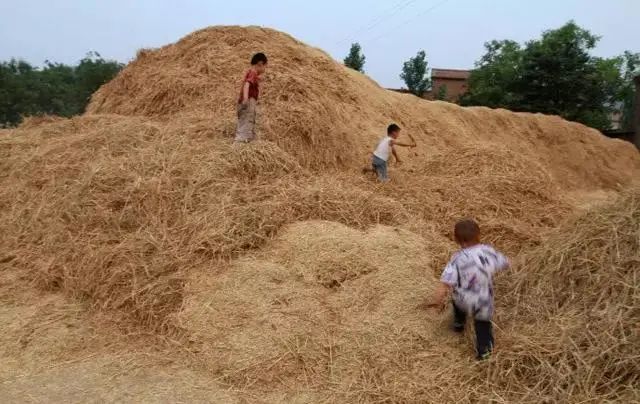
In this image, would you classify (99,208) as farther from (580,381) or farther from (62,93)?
(62,93)

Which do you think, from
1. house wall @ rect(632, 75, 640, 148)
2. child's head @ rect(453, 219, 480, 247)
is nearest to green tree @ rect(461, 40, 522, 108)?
house wall @ rect(632, 75, 640, 148)

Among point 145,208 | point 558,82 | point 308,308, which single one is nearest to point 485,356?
point 308,308

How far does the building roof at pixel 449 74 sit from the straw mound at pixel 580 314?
3804cm

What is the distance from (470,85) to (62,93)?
20.8m

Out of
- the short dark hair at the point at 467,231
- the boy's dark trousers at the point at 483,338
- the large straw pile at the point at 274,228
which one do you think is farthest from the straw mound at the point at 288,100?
the boy's dark trousers at the point at 483,338

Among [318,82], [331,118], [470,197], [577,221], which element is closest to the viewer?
[577,221]

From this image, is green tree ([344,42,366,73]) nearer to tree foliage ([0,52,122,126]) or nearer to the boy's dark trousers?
tree foliage ([0,52,122,126])

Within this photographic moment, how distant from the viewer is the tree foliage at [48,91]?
22.6 m

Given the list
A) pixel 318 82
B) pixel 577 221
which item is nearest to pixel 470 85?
pixel 318 82

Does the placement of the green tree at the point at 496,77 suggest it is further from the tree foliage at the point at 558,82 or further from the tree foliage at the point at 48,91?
the tree foliage at the point at 48,91

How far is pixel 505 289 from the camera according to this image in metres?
4.06

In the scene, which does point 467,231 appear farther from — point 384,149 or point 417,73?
point 417,73

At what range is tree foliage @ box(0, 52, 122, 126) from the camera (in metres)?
22.6

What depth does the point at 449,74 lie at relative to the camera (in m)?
41.1
